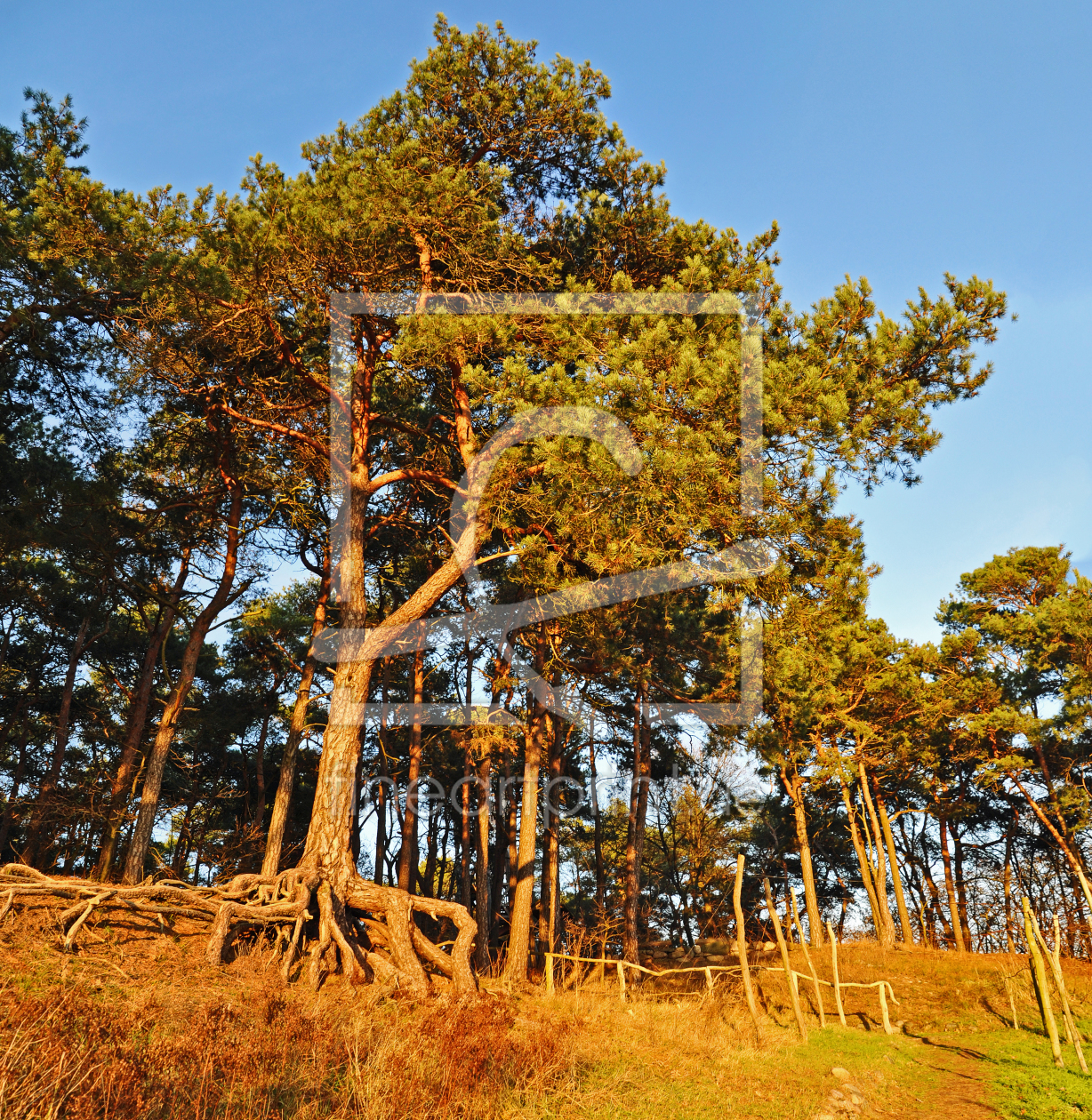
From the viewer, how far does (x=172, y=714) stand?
47.1 ft

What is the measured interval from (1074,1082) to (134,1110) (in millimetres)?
10595

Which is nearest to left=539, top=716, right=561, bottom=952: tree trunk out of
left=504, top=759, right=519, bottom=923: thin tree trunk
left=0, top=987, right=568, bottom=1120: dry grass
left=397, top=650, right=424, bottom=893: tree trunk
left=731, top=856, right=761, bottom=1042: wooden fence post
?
left=504, top=759, right=519, bottom=923: thin tree trunk

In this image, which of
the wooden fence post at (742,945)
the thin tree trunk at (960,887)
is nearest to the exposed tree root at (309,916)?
the wooden fence post at (742,945)

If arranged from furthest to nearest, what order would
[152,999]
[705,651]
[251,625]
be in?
[251,625] → [705,651] → [152,999]

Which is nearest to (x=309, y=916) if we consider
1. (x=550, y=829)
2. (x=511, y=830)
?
(x=550, y=829)

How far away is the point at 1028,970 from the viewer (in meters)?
16.2

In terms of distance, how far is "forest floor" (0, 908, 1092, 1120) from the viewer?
165 inches

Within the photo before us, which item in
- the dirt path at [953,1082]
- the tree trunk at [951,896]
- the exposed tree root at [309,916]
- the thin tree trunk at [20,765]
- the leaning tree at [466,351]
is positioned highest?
the leaning tree at [466,351]

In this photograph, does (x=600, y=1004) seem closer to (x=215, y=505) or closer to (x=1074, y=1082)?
(x=1074, y=1082)

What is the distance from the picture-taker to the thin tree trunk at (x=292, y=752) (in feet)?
49.5

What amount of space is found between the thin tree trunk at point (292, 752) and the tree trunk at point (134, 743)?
2863mm

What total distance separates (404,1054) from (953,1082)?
840cm

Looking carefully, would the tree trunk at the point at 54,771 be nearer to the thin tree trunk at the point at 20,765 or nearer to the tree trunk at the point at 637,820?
the thin tree trunk at the point at 20,765

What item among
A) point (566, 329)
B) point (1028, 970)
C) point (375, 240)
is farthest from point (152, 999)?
point (1028, 970)
